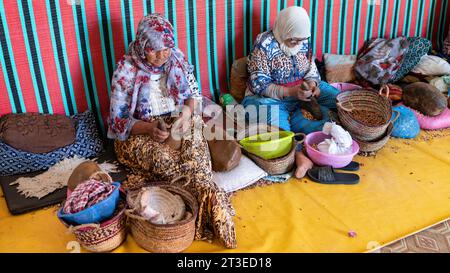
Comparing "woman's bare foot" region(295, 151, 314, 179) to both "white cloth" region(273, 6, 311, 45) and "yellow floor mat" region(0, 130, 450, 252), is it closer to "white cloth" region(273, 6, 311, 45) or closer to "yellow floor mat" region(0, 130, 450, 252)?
"yellow floor mat" region(0, 130, 450, 252)

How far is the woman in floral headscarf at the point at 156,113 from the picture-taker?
2357mm

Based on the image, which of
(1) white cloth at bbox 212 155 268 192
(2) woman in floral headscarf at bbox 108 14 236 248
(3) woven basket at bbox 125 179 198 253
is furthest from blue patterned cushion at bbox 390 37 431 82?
(3) woven basket at bbox 125 179 198 253

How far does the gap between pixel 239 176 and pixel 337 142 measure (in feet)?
2.19

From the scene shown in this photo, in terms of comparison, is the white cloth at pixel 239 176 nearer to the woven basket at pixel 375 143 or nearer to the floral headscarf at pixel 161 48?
the floral headscarf at pixel 161 48

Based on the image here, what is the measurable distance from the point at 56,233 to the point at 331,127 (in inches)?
67.7

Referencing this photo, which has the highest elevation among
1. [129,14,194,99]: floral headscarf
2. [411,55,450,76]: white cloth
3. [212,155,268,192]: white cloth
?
[129,14,194,99]: floral headscarf

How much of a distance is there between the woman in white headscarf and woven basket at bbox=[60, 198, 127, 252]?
4.33 feet

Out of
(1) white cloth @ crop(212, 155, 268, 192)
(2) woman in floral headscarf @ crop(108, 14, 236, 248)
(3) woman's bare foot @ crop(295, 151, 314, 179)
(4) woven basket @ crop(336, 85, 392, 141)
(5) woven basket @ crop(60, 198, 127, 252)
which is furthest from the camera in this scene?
(4) woven basket @ crop(336, 85, 392, 141)

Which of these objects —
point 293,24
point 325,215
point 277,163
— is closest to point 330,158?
point 277,163

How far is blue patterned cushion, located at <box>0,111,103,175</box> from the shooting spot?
255cm

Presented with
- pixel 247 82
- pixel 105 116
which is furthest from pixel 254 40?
pixel 105 116

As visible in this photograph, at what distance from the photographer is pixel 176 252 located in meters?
2.04

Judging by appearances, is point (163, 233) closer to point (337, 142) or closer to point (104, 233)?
point (104, 233)

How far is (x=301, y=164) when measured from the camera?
2674mm
